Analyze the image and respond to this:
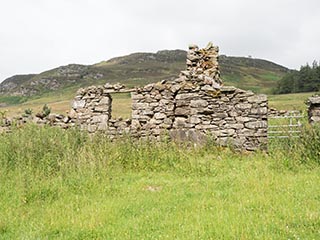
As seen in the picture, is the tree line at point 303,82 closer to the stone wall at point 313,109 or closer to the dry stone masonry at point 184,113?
the stone wall at point 313,109

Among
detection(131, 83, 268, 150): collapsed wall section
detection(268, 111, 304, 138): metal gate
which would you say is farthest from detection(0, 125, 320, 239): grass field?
detection(268, 111, 304, 138): metal gate

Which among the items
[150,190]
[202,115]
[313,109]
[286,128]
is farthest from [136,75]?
[150,190]

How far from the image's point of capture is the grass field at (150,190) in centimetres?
542

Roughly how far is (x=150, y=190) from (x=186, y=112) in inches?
211

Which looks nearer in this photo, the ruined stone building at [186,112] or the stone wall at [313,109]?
the ruined stone building at [186,112]

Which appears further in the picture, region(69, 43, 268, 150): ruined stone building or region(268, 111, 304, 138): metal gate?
region(268, 111, 304, 138): metal gate

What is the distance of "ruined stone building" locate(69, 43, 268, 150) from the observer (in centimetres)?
1211

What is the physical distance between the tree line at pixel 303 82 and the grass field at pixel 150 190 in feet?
155

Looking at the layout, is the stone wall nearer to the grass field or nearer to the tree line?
the grass field

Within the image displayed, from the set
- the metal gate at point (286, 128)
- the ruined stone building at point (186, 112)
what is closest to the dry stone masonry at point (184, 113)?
the ruined stone building at point (186, 112)

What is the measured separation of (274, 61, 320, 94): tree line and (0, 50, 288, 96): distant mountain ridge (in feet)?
59.5

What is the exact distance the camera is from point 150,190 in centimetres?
769

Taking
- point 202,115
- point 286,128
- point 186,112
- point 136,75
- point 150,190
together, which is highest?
point 136,75

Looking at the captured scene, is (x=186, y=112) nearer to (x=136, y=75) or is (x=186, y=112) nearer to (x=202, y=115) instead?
(x=202, y=115)
